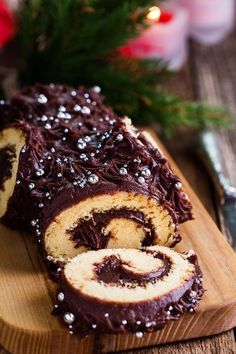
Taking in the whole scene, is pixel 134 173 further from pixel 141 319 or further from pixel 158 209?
pixel 141 319

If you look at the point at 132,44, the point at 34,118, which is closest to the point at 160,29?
the point at 132,44

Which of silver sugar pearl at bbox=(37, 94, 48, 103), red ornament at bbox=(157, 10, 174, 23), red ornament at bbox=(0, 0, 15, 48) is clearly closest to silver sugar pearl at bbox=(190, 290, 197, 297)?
silver sugar pearl at bbox=(37, 94, 48, 103)

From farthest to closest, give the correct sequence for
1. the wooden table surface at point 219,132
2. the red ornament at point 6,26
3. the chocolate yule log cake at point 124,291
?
the red ornament at point 6,26, the wooden table surface at point 219,132, the chocolate yule log cake at point 124,291

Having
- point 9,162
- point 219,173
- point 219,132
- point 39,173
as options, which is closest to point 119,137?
point 39,173

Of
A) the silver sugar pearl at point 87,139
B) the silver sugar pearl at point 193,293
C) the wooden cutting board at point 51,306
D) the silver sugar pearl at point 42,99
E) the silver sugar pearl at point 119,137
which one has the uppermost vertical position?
the silver sugar pearl at point 119,137

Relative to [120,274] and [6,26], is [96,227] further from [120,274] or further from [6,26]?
[6,26]

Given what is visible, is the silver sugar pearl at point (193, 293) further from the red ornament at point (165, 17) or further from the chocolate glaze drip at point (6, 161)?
the red ornament at point (165, 17)

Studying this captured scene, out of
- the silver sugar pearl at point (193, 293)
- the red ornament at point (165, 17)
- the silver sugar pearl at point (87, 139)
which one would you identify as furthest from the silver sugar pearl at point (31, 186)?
the red ornament at point (165, 17)
